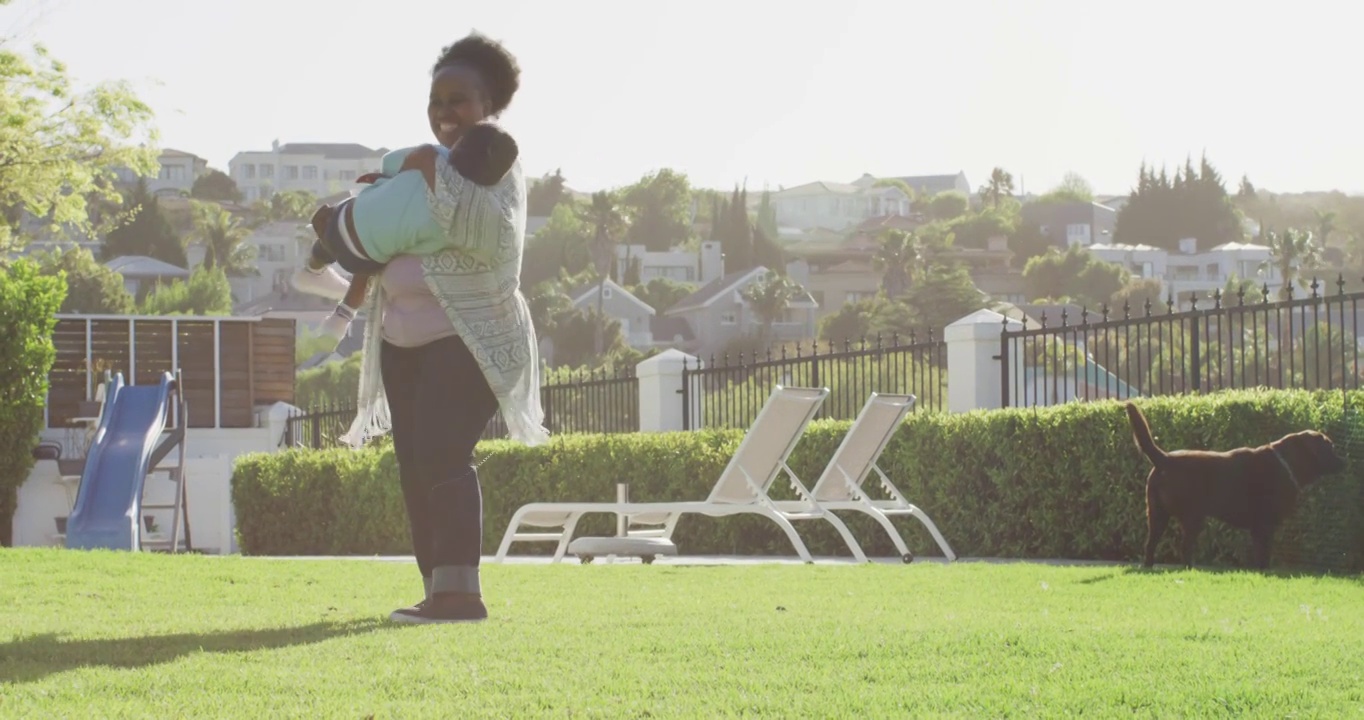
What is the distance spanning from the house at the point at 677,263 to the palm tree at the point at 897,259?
21658mm

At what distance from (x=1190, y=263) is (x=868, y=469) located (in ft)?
438

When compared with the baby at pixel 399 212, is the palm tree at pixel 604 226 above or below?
above

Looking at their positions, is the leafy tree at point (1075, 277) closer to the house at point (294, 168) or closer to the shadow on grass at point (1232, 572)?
the house at point (294, 168)

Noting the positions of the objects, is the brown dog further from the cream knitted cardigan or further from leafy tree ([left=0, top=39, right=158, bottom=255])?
leafy tree ([left=0, top=39, right=158, bottom=255])

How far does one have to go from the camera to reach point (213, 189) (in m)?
164

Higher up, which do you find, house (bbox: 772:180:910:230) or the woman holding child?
house (bbox: 772:180:910:230)

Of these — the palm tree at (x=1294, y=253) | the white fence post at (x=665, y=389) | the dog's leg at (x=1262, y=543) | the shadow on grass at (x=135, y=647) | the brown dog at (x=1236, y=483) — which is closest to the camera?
the shadow on grass at (x=135, y=647)

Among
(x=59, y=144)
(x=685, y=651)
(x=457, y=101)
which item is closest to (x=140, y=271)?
(x=59, y=144)

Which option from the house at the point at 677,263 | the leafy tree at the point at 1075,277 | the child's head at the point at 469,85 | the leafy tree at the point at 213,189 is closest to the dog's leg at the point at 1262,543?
the child's head at the point at 469,85

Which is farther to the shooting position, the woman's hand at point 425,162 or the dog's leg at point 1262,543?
the dog's leg at point 1262,543

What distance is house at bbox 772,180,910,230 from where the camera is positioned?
18900cm

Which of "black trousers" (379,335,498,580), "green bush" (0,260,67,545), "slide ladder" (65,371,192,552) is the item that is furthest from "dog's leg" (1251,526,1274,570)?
"green bush" (0,260,67,545)

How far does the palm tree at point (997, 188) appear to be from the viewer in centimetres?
17438

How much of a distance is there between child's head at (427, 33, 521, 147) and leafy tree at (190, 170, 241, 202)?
530 feet
